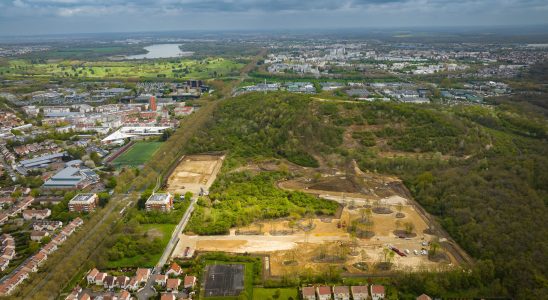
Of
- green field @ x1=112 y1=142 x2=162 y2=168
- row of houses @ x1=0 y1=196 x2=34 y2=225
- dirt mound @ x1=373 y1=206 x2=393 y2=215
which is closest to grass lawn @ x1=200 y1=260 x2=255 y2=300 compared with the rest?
dirt mound @ x1=373 y1=206 x2=393 y2=215

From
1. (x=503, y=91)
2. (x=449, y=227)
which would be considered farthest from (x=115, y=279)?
(x=503, y=91)

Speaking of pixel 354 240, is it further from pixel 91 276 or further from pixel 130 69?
pixel 130 69

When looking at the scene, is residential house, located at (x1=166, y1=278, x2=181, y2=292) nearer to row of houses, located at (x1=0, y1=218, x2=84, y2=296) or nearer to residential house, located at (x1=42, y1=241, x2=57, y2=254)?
row of houses, located at (x1=0, y1=218, x2=84, y2=296)

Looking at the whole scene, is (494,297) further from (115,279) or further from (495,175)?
(115,279)

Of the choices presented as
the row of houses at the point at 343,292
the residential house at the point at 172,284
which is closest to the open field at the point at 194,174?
the residential house at the point at 172,284

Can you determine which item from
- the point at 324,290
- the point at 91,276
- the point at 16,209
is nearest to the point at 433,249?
the point at 324,290

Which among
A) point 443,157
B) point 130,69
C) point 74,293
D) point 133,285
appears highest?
point 130,69

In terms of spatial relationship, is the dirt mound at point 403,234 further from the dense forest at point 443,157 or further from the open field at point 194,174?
the open field at point 194,174
